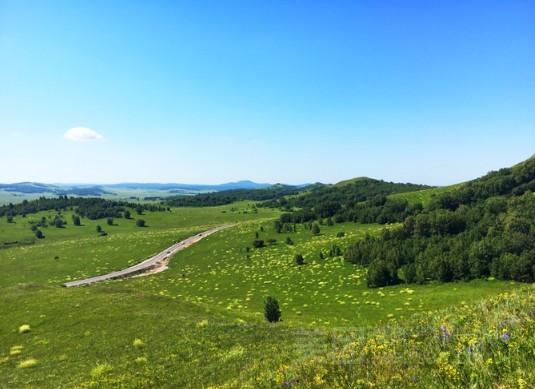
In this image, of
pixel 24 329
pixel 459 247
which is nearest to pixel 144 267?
pixel 24 329

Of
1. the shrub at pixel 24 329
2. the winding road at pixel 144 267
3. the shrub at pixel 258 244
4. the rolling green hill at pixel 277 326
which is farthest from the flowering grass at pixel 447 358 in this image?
the shrub at pixel 258 244

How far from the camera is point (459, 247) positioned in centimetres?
7825

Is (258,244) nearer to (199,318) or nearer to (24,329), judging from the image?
(24,329)

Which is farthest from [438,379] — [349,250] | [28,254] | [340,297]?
[28,254]

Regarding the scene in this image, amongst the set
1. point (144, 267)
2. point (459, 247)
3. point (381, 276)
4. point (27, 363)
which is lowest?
point (144, 267)

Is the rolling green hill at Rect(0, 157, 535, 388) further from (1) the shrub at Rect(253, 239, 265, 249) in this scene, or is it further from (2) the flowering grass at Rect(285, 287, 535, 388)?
(1) the shrub at Rect(253, 239, 265, 249)

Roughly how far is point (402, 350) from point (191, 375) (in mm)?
10009

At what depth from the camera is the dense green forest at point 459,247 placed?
2682 inches

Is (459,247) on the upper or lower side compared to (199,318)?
lower

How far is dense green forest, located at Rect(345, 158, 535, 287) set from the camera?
6812 centimetres

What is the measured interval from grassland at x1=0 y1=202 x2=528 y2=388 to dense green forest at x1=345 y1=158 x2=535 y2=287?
4.07 meters

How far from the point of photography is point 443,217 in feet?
320

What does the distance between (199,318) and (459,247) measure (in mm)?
69074

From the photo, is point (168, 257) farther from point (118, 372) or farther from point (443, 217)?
point (118, 372)
